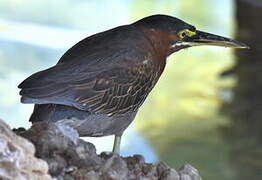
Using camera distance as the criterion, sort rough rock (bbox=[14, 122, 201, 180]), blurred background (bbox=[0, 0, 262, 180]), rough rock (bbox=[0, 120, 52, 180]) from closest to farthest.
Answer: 1. rough rock (bbox=[0, 120, 52, 180])
2. rough rock (bbox=[14, 122, 201, 180])
3. blurred background (bbox=[0, 0, 262, 180])

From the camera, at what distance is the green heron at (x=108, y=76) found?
4.96 feet

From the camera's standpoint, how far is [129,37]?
1.71 meters

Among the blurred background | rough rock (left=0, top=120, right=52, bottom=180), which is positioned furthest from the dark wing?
the blurred background

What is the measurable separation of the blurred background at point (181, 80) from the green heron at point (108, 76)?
150cm

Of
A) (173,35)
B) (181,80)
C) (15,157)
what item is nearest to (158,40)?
(173,35)

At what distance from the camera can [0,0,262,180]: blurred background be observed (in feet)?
12.9

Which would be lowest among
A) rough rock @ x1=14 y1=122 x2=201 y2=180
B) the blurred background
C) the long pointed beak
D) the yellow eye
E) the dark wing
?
the blurred background

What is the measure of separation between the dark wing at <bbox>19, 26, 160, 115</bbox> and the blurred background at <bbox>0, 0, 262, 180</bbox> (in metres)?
1.53

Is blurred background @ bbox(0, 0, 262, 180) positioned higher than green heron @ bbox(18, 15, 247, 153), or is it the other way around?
green heron @ bbox(18, 15, 247, 153)

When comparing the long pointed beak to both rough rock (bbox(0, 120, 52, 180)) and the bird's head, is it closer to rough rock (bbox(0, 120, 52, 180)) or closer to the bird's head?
the bird's head

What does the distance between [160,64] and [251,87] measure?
300cm

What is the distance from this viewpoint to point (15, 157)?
117 cm

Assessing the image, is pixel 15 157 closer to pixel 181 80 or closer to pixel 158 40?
pixel 158 40

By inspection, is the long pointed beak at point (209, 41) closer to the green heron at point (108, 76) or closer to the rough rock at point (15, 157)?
the green heron at point (108, 76)
